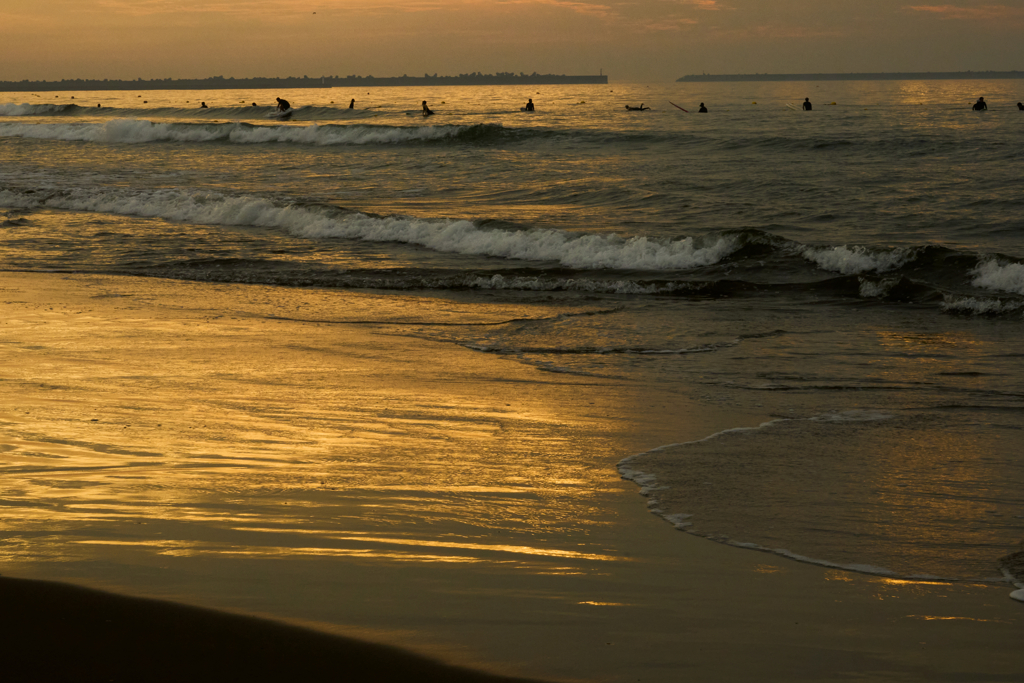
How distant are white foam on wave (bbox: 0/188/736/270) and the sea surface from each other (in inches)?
2.5

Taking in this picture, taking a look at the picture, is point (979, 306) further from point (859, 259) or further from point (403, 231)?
point (403, 231)

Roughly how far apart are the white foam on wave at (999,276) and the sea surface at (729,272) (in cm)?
3

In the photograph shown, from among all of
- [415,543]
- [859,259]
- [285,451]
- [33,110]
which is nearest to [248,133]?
[859,259]

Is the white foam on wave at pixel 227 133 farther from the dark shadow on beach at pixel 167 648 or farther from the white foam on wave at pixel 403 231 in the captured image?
the dark shadow on beach at pixel 167 648

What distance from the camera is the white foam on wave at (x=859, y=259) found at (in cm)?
1298

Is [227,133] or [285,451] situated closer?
[285,451]

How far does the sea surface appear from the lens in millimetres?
4613

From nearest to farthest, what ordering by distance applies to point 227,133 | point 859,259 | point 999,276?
point 999,276
point 859,259
point 227,133

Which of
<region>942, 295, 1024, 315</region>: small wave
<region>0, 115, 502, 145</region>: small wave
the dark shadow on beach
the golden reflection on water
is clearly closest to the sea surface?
<region>942, 295, 1024, 315</region>: small wave

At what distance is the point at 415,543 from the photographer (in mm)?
3830

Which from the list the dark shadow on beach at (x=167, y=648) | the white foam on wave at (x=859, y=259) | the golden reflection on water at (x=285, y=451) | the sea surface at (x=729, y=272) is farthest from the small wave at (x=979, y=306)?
the dark shadow on beach at (x=167, y=648)

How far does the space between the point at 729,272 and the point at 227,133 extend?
42105 millimetres

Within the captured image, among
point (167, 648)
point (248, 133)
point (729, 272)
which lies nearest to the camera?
point (167, 648)

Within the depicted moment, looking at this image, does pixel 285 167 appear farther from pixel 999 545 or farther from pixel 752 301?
pixel 999 545
